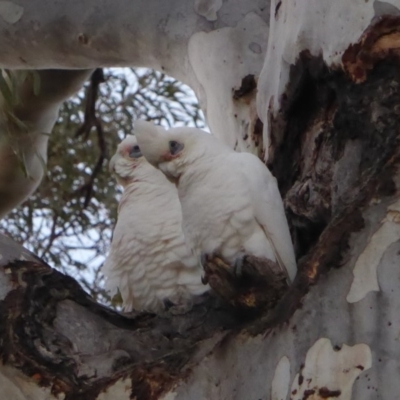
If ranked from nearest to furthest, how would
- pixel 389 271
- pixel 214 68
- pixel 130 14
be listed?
pixel 389 271 → pixel 214 68 → pixel 130 14

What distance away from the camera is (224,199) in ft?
4.61

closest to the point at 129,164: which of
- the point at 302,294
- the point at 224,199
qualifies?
the point at 224,199

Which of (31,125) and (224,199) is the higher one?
(31,125)

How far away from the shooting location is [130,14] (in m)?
1.88

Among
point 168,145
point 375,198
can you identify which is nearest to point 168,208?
point 168,145

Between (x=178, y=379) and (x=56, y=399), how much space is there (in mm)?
173

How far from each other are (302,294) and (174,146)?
0.59 m

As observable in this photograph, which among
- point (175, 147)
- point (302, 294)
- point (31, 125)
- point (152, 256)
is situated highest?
point (31, 125)

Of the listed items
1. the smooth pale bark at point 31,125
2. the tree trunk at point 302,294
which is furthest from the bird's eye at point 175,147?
the smooth pale bark at point 31,125

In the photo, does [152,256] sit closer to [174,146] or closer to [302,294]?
[174,146]

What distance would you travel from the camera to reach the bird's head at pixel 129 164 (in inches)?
77.4

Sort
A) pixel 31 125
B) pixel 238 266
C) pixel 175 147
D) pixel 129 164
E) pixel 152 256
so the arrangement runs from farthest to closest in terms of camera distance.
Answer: pixel 31 125 < pixel 129 164 < pixel 152 256 < pixel 175 147 < pixel 238 266

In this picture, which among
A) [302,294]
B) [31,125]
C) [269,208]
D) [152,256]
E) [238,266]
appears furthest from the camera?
[31,125]

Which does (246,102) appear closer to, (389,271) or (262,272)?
(262,272)
